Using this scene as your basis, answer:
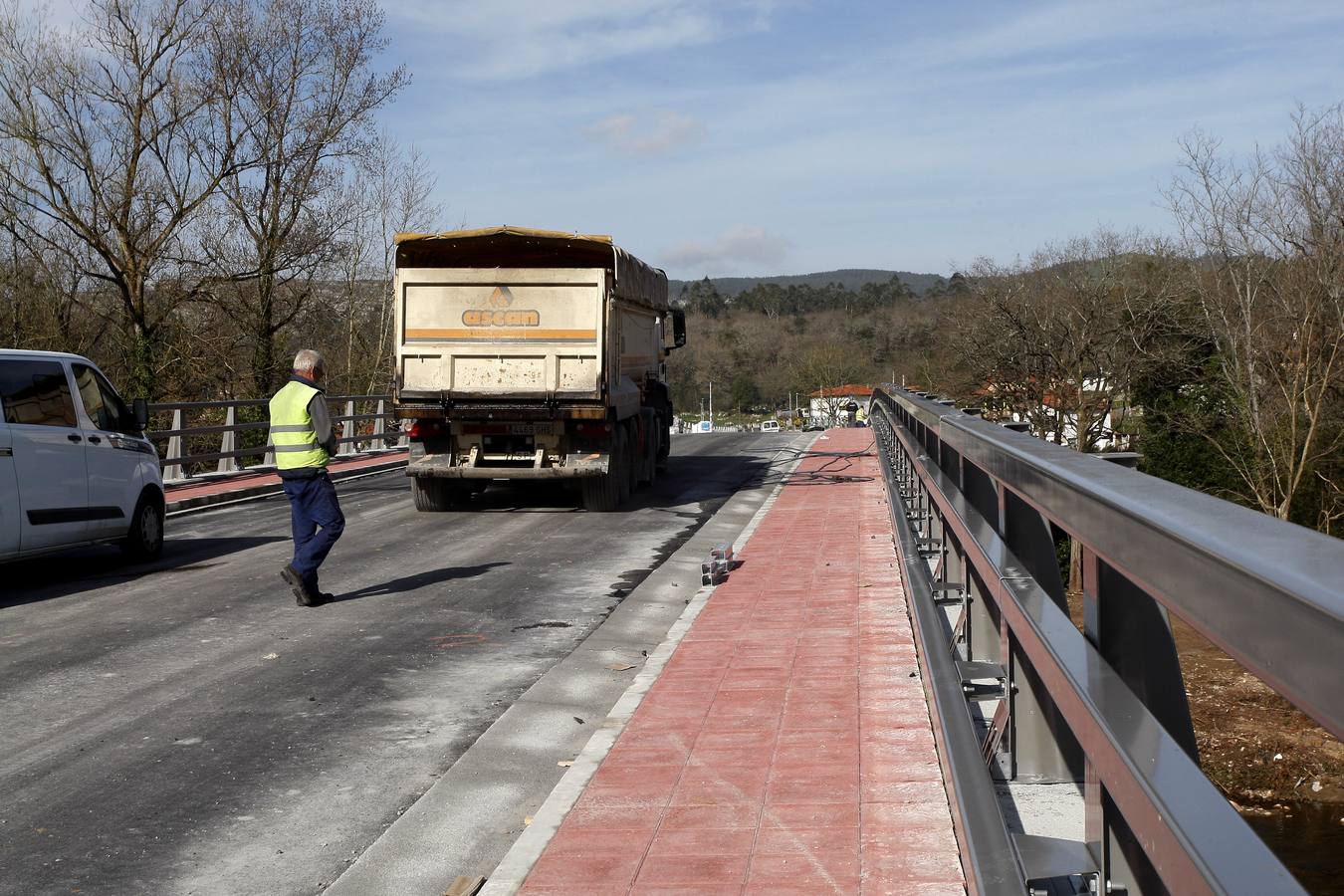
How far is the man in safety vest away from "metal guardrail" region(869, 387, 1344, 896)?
249 inches

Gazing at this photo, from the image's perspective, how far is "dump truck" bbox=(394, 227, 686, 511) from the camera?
15656 millimetres

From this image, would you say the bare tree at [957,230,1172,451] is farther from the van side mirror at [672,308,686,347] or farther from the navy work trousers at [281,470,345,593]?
the navy work trousers at [281,470,345,593]

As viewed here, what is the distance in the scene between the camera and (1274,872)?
1.30 m

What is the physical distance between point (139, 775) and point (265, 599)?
14.9 feet

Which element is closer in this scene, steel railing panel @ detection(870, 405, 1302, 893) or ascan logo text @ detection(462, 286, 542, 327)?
steel railing panel @ detection(870, 405, 1302, 893)

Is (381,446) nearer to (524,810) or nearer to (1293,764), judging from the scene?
(1293,764)

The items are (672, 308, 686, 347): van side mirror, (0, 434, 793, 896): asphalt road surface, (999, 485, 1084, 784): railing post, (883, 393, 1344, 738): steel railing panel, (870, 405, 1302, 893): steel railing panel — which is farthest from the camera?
(672, 308, 686, 347): van side mirror

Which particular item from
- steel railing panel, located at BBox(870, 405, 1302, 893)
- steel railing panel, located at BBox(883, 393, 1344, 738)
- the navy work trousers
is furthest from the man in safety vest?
steel railing panel, located at BBox(883, 393, 1344, 738)

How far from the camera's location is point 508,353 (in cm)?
1572

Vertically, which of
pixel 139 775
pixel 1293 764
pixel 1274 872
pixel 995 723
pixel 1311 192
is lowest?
pixel 1293 764

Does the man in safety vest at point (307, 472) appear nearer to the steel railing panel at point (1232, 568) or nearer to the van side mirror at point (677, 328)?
the steel railing panel at point (1232, 568)

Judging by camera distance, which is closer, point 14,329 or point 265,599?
point 265,599

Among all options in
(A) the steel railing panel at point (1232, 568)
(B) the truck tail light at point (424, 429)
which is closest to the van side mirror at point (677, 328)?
(B) the truck tail light at point (424, 429)

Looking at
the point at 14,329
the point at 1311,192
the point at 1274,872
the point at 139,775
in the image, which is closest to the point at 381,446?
the point at 14,329
